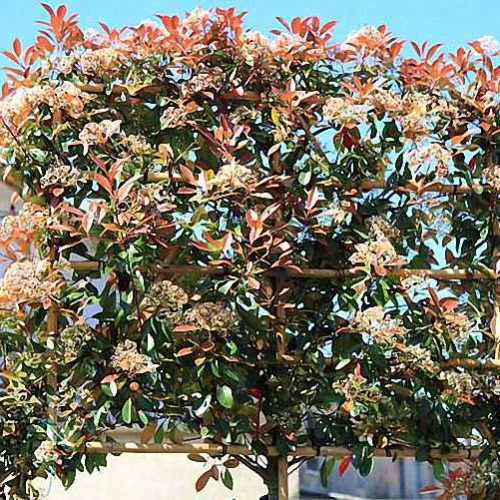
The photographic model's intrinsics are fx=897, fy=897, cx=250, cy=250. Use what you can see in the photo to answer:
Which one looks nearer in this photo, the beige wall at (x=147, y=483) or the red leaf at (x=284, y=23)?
the red leaf at (x=284, y=23)

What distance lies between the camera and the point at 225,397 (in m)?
3.06

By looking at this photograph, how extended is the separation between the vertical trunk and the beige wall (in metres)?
0.73

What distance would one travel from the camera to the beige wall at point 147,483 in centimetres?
395

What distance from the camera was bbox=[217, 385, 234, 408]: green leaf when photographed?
305 cm

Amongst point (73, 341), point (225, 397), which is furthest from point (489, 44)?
point (73, 341)

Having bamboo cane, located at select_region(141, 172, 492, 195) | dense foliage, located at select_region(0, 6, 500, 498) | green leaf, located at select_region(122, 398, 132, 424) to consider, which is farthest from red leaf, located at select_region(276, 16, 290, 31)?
green leaf, located at select_region(122, 398, 132, 424)

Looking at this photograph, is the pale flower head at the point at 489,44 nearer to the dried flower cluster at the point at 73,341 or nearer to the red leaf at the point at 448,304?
the red leaf at the point at 448,304

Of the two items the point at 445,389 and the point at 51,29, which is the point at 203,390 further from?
the point at 51,29

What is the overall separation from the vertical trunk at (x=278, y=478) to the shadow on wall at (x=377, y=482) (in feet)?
1.09

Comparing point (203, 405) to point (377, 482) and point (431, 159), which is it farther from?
point (431, 159)

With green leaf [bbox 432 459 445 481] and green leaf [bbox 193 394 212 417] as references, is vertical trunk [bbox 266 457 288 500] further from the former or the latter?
green leaf [bbox 432 459 445 481]

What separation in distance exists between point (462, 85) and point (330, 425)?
1.43 metres

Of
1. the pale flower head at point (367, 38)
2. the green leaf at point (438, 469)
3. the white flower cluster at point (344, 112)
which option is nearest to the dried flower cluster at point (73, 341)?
the white flower cluster at point (344, 112)

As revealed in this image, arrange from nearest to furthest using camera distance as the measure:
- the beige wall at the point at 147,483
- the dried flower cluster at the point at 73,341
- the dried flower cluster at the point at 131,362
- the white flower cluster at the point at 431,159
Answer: the dried flower cluster at the point at 131,362 → the dried flower cluster at the point at 73,341 → the white flower cluster at the point at 431,159 → the beige wall at the point at 147,483
